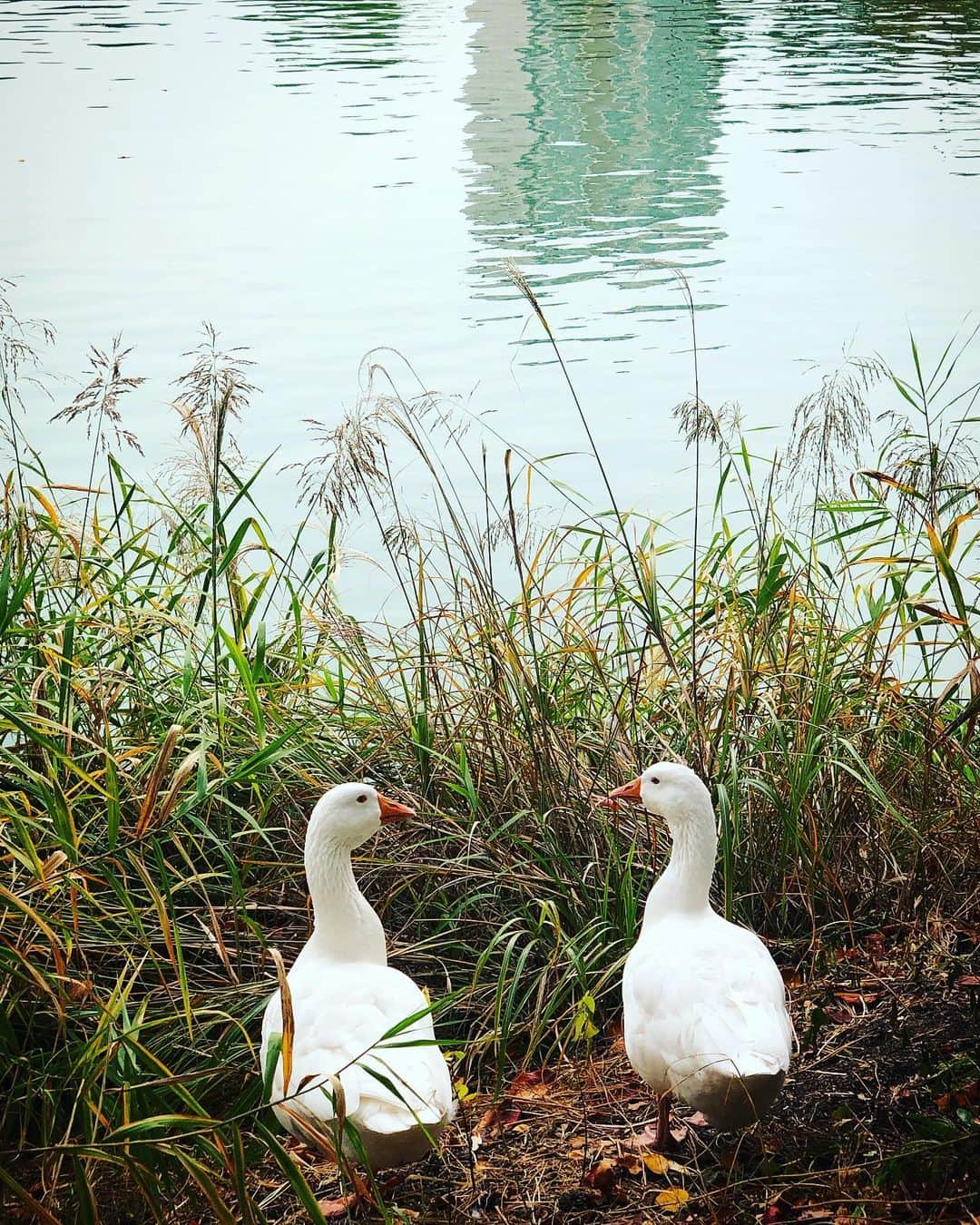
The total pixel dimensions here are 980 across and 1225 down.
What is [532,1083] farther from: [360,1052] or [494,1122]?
[360,1052]

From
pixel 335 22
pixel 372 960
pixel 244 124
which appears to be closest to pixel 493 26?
pixel 335 22

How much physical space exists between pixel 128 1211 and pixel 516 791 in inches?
38.3

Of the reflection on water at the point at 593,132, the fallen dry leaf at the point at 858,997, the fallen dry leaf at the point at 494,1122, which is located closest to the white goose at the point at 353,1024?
the fallen dry leaf at the point at 494,1122

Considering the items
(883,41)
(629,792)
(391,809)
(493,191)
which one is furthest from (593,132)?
(391,809)

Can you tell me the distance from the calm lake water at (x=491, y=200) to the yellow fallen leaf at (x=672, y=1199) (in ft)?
9.56

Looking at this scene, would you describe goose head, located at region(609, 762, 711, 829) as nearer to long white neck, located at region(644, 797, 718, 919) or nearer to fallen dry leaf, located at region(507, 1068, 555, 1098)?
long white neck, located at region(644, 797, 718, 919)

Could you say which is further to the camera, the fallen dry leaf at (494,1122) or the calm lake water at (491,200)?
the calm lake water at (491,200)

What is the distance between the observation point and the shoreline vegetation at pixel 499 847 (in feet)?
Answer: 5.63

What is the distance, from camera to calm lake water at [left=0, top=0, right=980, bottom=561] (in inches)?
254

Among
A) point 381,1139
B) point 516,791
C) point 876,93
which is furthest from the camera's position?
point 876,93

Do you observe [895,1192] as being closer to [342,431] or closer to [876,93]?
[342,431]

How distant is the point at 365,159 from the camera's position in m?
9.52

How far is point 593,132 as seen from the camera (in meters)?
11.2

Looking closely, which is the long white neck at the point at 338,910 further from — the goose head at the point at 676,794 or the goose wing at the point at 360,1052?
the goose head at the point at 676,794
